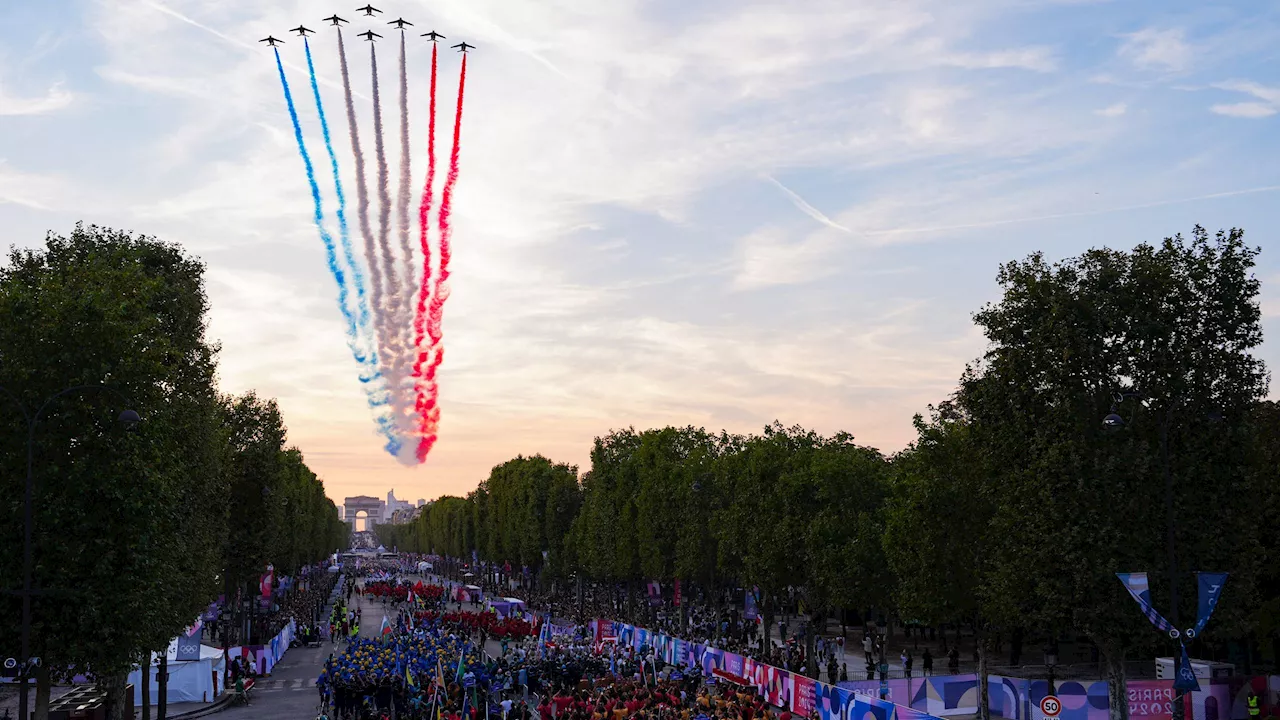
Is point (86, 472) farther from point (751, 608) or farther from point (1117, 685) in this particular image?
point (751, 608)

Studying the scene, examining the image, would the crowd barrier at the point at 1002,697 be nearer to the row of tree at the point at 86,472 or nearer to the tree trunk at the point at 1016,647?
the tree trunk at the point at 1016,647

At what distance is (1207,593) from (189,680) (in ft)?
131

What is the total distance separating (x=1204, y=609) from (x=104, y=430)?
2736cm

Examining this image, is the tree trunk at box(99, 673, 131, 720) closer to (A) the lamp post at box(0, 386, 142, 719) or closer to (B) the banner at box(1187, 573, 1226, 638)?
(A) the lamp post at box(0, 386, 142, 719)

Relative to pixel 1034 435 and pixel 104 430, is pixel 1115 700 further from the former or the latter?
pixel 104 430

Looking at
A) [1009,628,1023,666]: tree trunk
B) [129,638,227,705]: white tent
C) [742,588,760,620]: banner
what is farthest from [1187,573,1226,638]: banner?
[742,588,760,620]: banner

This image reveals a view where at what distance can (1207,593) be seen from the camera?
25.9 m

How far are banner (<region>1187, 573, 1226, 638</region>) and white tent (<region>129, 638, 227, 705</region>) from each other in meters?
39.2

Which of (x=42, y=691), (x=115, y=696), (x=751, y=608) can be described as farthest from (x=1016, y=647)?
(x=42, y=691)

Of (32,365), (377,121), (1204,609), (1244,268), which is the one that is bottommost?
(1204,609)

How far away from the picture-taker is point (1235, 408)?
1182 inches

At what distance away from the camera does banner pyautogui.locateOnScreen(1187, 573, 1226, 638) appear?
25.6m

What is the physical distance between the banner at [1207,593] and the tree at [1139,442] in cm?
340

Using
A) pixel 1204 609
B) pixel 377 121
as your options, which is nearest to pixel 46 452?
pixel 1204 609
